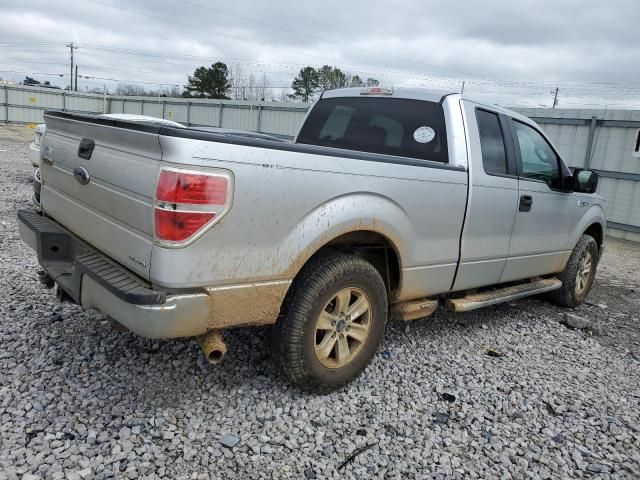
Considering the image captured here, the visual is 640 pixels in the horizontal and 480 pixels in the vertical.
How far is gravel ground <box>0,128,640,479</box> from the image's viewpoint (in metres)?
2.63

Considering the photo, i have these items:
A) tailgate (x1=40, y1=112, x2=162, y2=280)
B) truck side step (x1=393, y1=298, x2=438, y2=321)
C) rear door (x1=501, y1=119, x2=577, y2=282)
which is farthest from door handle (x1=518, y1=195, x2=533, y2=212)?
tailgate (x1=40, y1=112, x2=162, y2=280)

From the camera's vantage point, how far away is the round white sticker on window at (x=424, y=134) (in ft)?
13.3

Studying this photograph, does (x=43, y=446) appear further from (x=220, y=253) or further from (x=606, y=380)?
(x=606, y=380)

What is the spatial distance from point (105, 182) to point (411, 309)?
2.15 metres

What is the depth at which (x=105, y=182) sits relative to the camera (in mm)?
2840

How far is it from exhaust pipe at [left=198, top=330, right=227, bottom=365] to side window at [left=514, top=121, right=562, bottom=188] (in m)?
3.08

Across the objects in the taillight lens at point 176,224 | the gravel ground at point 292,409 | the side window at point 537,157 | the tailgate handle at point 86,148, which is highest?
the side window at point 537,157

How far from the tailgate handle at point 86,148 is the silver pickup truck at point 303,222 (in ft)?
0.04

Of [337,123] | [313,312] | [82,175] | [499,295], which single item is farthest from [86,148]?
[499,295]

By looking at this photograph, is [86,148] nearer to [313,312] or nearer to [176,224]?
[176,224]

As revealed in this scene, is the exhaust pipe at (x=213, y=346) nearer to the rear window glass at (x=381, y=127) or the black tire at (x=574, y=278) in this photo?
the rear window glass at (x=381, y=127)

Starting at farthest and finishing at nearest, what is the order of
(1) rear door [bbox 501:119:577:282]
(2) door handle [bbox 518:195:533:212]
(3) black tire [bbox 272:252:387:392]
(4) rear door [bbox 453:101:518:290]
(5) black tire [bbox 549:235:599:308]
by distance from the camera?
(5) black tire [bbox 549:235:599:308], (1) rear door [bbox 501:119:577:282], (2) door handle [bbox 518:195:533:212], (4) rear door [bbox 453:101:518:290], (3) black tire [bbox 272:252:387:392]

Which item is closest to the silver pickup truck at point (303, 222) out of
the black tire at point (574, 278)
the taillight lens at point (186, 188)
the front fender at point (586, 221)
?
the taillight lens at point (186, 188)

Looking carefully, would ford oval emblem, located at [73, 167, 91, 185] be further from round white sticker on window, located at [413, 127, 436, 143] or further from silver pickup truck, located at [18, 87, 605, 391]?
round white sticker on window, located at [413, 127, 436, 143]
